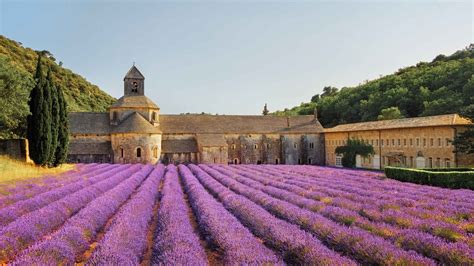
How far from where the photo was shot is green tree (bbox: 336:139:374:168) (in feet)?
130

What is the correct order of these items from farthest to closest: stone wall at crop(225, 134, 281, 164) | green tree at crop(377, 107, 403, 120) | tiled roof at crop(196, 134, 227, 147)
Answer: green tree at crop(377, 107, 403, 120) → stone wall at crop(225, 134, 281, 164) → tiled roof at crop(196, 134, 227, 147)

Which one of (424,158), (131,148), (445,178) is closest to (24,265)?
(445,178)

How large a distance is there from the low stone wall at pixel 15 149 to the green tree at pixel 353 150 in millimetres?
31272

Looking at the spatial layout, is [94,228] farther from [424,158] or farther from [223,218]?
[424,158]

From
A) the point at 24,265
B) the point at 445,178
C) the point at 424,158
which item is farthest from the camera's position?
the point at 424,158

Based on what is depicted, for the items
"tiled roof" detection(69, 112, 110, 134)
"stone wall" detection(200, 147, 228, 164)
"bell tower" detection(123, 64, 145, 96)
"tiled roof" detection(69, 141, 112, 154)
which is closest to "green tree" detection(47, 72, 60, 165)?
"tiled roof" detection(69, 141, 112, 154)

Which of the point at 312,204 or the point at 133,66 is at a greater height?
the point at 133,66

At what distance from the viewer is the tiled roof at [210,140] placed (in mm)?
42875

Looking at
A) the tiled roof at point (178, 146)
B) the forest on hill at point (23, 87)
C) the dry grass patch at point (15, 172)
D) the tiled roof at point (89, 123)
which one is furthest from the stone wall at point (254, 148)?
the dry grass patch at point (15, 172)

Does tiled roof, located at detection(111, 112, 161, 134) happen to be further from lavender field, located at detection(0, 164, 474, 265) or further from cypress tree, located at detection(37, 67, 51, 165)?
lavender field, located at detection(0, 164, 474, 265)

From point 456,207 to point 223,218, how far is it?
7.16 metres

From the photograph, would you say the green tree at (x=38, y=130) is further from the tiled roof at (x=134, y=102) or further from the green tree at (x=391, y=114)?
the green tree at (x=391, y=114)

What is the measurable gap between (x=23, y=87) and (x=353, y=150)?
32295mm

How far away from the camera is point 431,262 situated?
216 inches
